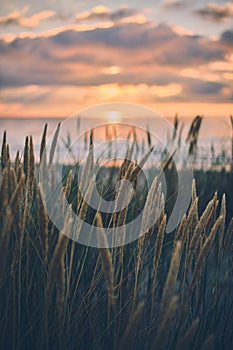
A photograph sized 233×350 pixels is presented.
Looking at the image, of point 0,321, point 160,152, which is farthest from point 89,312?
point 160,152

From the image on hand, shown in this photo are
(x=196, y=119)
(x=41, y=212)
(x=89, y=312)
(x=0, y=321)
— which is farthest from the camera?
(x=196, y=119)

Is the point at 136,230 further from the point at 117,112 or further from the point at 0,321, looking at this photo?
the point at 117,112

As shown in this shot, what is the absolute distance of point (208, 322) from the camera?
68.4 inches

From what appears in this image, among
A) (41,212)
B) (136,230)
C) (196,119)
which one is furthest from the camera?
(196,119)

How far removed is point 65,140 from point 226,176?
1.44m

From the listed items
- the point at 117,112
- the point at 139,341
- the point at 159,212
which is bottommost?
the point at 139,341

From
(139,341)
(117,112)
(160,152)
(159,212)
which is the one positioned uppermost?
(117,112)

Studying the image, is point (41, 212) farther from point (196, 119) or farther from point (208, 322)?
point (196, 119)

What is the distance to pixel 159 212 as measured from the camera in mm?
1408

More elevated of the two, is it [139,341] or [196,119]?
[196,119]

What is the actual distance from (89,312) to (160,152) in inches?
84.0

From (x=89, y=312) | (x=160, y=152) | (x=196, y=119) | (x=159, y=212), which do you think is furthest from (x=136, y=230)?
(x=160, y=152)

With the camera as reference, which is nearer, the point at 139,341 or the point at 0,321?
the point at 0,321

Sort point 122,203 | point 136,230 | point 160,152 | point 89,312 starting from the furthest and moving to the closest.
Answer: point 160,152 < point 136,230 < point 89,312 < point 122,203
